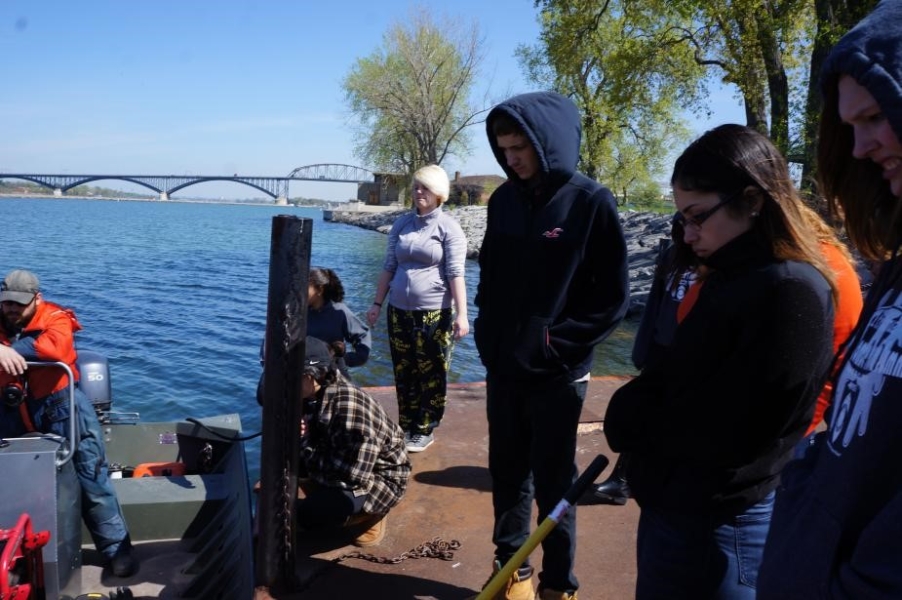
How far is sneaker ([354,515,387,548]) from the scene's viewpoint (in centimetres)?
385

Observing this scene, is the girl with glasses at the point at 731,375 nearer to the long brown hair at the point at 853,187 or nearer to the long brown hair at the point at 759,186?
the long brown hair at the point at 759,186

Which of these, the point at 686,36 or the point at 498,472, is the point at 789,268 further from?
the point at 686,36

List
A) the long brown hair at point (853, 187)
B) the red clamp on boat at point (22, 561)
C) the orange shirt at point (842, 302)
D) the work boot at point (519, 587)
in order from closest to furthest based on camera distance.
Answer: the long brown hair at point (853, 187) → the orange shirt at point (842, 302) → the red clamp on boat at point (22, 561) → the work boot at point (519, 587)

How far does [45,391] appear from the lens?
13.1 ft

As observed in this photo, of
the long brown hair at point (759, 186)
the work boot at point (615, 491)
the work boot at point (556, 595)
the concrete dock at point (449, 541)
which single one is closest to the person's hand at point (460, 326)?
the concrete dock at point (449, 541)

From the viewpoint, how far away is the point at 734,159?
1.90 m

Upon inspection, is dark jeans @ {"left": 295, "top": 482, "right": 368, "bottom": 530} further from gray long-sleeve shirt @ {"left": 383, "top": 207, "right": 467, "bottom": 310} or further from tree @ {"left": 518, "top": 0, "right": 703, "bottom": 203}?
tree @ {"left": 518, "top": 0, "right": 703, "bottom": 203}

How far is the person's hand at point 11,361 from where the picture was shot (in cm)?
368

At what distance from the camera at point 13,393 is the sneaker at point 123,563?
100cm

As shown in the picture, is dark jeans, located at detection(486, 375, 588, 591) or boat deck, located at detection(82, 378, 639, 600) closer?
dark jeans, located at detection(486, 375, 588, 591)

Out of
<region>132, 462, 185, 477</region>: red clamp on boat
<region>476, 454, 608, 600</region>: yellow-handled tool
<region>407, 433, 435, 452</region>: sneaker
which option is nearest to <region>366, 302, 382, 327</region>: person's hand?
<region>407, 433, 435, 452</region>: sneaker

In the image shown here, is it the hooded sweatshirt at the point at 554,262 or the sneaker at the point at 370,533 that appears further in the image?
the sneaker at the point at 370,533

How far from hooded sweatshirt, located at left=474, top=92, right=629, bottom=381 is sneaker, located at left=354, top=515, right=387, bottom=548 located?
51.5 inches

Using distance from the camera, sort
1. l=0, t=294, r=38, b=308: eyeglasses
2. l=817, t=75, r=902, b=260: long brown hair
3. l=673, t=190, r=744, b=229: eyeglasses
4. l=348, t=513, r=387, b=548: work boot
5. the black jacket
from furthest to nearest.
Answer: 1. l=0, t=294, r=38, b=308: eyeglasses
2. l=348, t=513, r=387, b=548: work boot
3. l=673, t=190, r=744, b=229: eyeglasses
4. the black jacket
5. l=817, t=75, r=902, b=260: long brown hair
